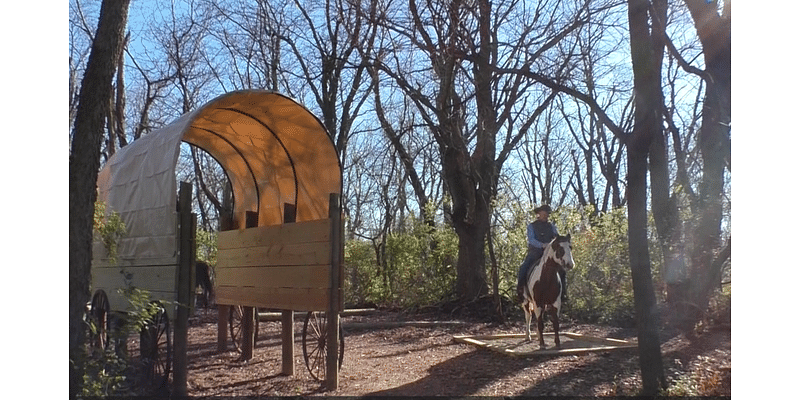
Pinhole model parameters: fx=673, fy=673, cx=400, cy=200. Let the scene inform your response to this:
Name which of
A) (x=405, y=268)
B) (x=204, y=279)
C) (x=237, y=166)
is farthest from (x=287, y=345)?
(x=405, y=268)

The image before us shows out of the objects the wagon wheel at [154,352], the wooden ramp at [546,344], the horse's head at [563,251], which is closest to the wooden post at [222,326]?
the wagon wheel at [154,352]

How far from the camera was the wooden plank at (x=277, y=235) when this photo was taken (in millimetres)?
6867

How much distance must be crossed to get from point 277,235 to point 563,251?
3617 millimetres

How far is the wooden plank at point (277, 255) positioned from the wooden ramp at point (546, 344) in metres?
3.26

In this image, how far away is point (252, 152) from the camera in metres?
9.30

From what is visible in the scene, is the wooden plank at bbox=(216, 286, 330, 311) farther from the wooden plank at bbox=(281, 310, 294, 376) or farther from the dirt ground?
the dirt ground

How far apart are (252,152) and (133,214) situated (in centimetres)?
222

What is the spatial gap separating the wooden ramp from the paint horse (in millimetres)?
309

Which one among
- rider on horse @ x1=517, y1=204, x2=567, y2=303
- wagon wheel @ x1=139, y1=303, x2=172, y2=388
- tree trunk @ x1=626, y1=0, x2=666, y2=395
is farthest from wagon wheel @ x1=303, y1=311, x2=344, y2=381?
tree trunk @ x1=626, y1=0, x2=666, y2=395

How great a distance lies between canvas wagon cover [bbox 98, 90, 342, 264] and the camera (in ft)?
22.7

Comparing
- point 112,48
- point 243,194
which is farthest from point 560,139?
point 112,48

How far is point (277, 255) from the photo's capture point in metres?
7.54

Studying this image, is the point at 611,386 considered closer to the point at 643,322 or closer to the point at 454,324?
the point at 643,322

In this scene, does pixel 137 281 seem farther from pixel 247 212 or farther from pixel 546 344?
pixel 546 344
